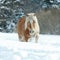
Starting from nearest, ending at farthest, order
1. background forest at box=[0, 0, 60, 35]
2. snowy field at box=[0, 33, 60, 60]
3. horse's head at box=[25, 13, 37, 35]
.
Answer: snowy field at box=[0, 33, 60, 60]
horse's head at box=[25, 13, 37, 35]
background forest at box=[0, 0, 60, 35]

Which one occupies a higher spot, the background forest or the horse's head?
the horse's head

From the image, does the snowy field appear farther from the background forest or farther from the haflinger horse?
the background forest

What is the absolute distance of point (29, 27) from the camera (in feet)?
29.3

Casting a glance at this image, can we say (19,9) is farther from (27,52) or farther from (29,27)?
(27,52)

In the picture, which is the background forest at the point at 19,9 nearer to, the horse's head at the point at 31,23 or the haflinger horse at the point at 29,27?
the haflinger horse at the point at 29,27

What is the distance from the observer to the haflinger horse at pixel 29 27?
28.9 ft

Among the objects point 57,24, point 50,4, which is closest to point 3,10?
point 50,4

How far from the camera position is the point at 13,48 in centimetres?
616

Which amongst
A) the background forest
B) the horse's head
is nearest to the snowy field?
the horse's head

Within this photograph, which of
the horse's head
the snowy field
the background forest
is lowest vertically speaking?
the background forest

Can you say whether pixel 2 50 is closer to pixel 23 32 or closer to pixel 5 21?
pixel 23 32

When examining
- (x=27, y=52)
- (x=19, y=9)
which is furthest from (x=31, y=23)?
(x=19, y=9)

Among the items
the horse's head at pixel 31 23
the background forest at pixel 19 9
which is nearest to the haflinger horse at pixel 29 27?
the horse's head at pixel 31 23

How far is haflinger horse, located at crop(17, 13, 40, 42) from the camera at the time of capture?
8820mm
